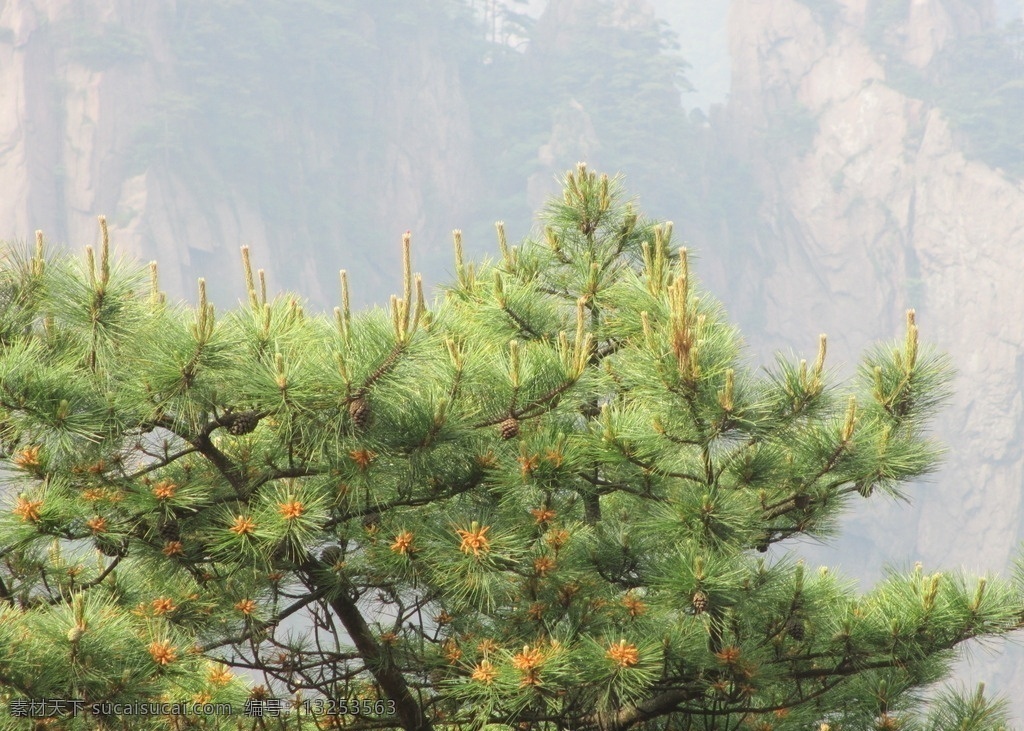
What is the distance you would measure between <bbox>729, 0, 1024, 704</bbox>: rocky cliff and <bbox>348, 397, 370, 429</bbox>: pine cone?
18.8 m

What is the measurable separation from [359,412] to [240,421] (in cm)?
22

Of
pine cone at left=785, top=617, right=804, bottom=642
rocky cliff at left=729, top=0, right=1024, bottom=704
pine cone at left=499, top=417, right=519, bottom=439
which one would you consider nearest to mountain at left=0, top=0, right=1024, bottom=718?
rocky cliff at left=729, top=0, right=1024, bottom=704

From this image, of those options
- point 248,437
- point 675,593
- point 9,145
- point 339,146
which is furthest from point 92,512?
point 339,146

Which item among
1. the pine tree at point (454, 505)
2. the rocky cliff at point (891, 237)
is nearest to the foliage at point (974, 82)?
the rocky cliff at point (891, 237)

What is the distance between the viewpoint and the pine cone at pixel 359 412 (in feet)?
5.82

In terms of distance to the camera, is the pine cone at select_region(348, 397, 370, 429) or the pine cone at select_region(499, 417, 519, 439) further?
the pine cone at select_region(499, 417, 519, 439)

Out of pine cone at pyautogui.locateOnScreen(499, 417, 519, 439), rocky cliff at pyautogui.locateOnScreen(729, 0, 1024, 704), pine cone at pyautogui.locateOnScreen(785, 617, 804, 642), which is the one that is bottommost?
pine cone at pyautogui.locateOnScreen(785, 617, 804, 642)

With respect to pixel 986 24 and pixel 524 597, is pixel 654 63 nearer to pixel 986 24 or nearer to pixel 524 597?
pixel 986 24

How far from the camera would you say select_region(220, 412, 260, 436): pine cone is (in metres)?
1.86

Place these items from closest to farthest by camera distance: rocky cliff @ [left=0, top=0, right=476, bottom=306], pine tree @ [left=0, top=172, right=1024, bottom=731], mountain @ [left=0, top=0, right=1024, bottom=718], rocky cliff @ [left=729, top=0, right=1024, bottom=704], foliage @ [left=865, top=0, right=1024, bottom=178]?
1. pine tree @ [left=0, top=172, right=1024, bottom=731]
2. rocky cliff @ [left=0, top=0, right=476, bottom=306]
3. mountain @ [left=0, top=0, right=1024, bottom=718]
4. rocky cliff @ [left=729, top=0, right=1024, bottom=704]
5. foliage @ [left=865, top=0, right=1024, bottom=178]

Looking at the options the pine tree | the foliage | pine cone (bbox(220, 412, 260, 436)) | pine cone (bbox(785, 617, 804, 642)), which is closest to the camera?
the pine tree

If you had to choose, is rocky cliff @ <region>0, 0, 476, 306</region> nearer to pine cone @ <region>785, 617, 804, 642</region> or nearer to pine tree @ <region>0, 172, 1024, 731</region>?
pine tree @ <region>0, 172, 1024, 731</region>

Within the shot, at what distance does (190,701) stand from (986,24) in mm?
25123

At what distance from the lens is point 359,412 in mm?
1785
